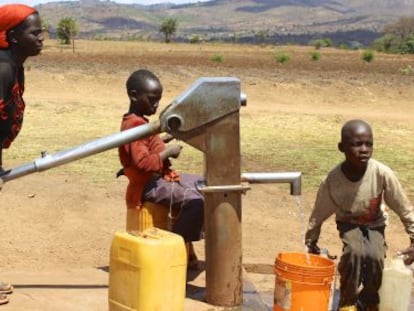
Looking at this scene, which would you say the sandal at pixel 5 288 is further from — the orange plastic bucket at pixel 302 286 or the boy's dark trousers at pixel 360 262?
the boy's dark trousers at pixel 360 262

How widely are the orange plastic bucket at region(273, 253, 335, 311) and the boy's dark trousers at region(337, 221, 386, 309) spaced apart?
0.42 meters

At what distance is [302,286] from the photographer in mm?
3312

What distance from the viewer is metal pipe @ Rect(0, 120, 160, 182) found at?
3.29 m

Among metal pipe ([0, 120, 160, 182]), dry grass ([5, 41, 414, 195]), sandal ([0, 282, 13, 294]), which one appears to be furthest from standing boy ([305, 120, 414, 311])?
dry grass ([5, 41, 414, 195])

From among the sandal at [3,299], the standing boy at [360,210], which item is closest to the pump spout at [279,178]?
the standing boy at [360,210]

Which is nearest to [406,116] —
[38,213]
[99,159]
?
[99,159]

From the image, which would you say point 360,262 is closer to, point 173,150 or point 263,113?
point 173,150

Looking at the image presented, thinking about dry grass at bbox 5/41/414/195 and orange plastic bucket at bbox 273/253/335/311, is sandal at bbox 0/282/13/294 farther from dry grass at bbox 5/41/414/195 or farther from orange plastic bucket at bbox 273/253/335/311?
dry grass at bbox 5/41/414/195

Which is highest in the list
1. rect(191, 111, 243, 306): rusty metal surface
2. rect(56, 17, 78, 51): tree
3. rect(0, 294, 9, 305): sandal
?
rect(56, 17, 78, 51): tree

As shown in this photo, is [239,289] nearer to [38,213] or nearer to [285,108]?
[38,213]

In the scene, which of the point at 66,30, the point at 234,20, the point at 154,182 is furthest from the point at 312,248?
the point at 234,20

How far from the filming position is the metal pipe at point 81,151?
10.8ft

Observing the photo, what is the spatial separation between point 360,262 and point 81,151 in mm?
1554

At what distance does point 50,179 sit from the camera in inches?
288
